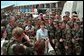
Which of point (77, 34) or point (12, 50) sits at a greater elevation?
point (77, 34)

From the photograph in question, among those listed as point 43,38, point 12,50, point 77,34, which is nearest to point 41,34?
point 43,38

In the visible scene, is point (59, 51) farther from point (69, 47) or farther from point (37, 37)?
point (37, 37)

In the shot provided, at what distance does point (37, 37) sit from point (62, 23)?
1.68ft

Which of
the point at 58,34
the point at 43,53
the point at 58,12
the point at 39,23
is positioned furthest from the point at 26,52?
the point at 58,12

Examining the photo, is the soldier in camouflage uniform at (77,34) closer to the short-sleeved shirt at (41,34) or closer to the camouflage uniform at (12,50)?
the short-sleeved shirt at (41,34)

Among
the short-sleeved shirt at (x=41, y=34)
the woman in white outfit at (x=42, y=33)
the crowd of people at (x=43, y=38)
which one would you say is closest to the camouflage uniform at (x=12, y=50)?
the crowd of people at (x=43, y=38)

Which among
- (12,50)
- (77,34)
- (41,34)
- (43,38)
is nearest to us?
(12,50)

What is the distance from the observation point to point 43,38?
446 cm

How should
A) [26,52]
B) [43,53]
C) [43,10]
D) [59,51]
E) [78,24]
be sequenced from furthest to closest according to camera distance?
[43,10]
[78,24]
[59,51]
[43,53]
[26,52]

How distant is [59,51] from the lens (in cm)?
417

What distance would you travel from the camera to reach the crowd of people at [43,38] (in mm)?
3557

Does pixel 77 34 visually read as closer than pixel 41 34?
Yes

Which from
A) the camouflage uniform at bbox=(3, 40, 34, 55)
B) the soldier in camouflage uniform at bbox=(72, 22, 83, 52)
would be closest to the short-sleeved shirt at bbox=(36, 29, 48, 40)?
the soldier in camouflage uniform at bbox=(72, 22, 83, 52)

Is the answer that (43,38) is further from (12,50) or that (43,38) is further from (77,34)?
(12,50)
